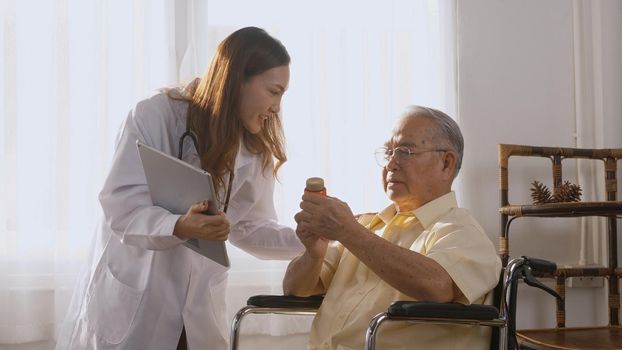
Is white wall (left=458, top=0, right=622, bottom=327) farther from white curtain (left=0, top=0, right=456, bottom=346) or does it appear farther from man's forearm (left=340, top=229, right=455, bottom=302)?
man's forearm (left=340, top=229, right=455, bottom=302)

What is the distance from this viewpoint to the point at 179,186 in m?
1.79

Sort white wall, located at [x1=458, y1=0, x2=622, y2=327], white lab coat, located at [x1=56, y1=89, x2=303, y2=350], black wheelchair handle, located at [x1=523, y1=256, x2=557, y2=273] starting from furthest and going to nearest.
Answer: white wall, located at [x1=458, y1=0, x2=622, y2=327] → white lab coat, located at [x1=56, y1=89, x2=303, y2=350] → black wheelchair handle, located at [x1=523, y1=256, x2=557, y2=273]

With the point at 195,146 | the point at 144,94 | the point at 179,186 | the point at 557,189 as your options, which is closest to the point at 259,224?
the point at 195,146

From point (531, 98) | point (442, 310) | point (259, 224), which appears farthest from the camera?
point (531, 98)

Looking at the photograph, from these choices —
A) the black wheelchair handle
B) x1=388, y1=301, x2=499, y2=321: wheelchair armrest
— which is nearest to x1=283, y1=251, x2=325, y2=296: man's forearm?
x1=388, y1=301, x2=499, y2=321: wheelchair armrest

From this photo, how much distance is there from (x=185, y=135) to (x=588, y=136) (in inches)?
73.5

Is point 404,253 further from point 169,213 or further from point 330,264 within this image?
point 169,213

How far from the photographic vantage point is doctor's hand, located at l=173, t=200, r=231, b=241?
67.7 inches

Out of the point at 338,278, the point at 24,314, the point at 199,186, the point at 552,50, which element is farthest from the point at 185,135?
the point at 552,50

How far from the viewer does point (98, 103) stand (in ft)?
9.59

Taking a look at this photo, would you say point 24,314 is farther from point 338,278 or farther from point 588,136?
point 588,136

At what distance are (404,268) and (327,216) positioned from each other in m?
0.21

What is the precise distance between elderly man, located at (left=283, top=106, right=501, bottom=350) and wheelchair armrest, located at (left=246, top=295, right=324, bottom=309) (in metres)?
0.03

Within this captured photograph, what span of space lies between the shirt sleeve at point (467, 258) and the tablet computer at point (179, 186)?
494mm
